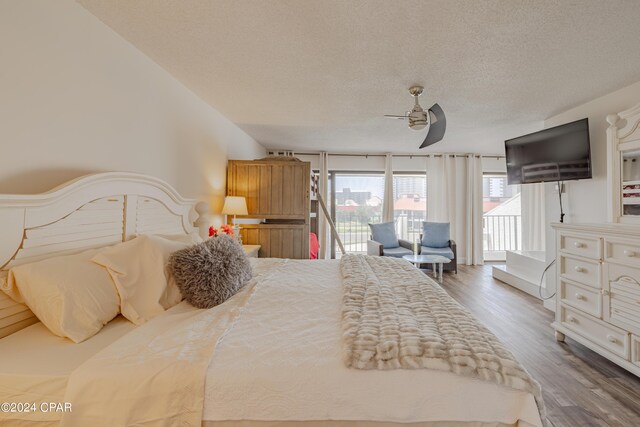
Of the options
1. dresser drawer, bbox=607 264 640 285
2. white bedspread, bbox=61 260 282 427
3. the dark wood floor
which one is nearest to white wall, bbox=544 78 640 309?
the dark wood floor

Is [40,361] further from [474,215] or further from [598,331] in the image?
[474,215]

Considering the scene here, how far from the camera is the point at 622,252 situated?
1.94 meters

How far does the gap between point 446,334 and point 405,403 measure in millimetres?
331

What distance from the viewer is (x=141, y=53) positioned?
6.47ft

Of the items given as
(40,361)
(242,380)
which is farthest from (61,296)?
(242,380)

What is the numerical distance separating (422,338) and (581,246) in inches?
87.0

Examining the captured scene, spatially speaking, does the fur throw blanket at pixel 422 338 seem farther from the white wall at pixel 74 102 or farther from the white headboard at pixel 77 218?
the white wall at pixel 74 102

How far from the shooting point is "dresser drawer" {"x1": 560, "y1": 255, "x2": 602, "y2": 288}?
6.95ft

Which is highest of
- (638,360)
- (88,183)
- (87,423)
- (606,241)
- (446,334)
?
(88,183)

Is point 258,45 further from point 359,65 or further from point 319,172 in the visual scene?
point 319,172

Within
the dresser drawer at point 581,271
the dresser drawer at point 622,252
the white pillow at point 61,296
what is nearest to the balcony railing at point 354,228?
the dresser drawer at point 581,271

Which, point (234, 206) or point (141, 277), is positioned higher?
point (234, 206)

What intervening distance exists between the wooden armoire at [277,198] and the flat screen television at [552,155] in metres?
2.77

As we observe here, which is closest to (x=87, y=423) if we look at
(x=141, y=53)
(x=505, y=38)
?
(x=141, y=53)
